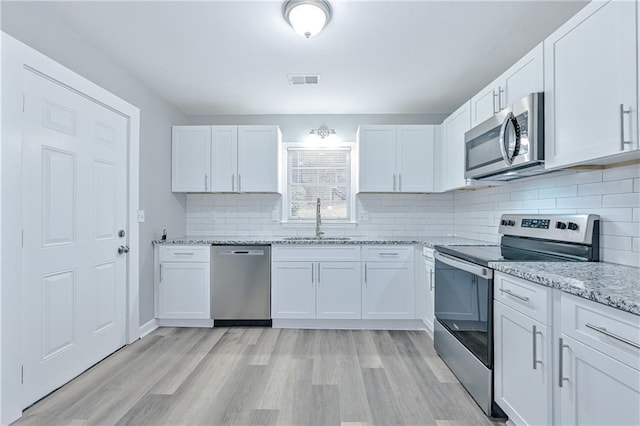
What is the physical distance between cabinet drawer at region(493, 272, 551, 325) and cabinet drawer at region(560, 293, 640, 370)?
84 mm

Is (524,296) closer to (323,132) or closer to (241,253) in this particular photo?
(241,253)

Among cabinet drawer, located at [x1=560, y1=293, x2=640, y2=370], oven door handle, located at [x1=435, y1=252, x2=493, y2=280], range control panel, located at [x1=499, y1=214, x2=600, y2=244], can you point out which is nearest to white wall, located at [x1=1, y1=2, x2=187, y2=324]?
oven door handle, located at [x1=435, y1=252, x2=493, y2=280]

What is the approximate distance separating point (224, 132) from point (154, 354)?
232cm

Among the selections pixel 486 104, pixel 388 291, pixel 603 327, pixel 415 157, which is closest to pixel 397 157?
pixel 415 157

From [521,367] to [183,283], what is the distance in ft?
9.70

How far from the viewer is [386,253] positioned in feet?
10.6

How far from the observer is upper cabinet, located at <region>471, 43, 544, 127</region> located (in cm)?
182

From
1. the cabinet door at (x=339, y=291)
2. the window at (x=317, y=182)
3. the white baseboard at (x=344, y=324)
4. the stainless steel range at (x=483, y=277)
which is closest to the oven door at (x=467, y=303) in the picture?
the stainless steel range at (x=483, y=277)

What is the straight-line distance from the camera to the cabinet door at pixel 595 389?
3.24 ft

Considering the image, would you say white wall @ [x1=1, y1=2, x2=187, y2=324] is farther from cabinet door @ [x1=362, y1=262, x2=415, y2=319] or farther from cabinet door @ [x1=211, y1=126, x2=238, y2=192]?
cabinet door @ [x1=362, y1=262, x2=415, y2=319]

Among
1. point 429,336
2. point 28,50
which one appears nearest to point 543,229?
point 429,336

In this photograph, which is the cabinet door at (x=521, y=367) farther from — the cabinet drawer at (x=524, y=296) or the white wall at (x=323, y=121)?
the white wall at (x=323, y=121)

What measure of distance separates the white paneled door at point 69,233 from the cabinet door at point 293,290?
A: 1.35 meters

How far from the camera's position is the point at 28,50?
182 centimetres
